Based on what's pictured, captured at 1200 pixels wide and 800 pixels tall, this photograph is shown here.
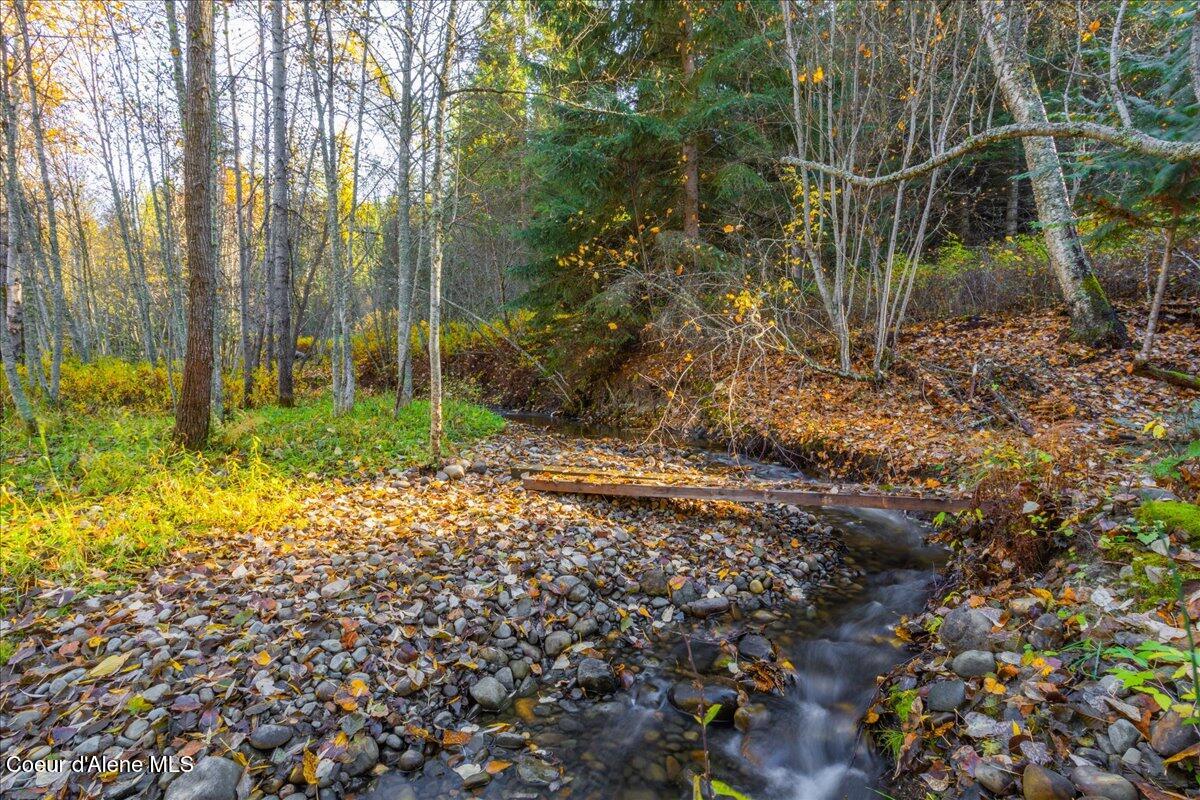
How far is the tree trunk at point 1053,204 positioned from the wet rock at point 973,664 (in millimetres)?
7243

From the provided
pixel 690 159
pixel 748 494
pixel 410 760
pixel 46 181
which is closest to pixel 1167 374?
pixel 748 494

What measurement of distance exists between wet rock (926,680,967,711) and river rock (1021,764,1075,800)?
25.0 inches

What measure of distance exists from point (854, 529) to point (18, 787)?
23.8 feet

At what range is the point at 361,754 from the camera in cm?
303

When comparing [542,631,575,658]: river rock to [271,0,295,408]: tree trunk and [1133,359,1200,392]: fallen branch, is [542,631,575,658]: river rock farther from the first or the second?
[271,0,295,408]: tree trunk

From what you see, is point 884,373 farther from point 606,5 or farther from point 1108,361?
point 606,5

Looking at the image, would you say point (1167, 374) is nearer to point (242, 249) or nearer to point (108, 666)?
point (108, 666)

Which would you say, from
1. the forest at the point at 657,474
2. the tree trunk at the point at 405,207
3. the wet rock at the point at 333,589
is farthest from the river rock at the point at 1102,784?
the tree trunk at the point at 405,207

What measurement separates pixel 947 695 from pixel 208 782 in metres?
4.20

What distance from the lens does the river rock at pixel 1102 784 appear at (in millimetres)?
2165

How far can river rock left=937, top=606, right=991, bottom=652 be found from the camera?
3.47 m

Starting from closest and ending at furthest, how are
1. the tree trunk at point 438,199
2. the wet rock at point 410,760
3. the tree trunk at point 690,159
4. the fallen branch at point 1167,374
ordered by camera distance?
1. the wet rock at point 410,760
2. the fallen branch at point 1167,374
3. the tree trunk at point 438,199
4. the tree trunk at point 690,159

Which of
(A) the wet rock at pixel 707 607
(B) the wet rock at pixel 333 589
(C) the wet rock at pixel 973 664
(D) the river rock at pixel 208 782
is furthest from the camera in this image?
(A) the wet rock at pixel 707 607

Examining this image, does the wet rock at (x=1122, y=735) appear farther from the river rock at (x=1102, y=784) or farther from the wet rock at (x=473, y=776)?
the wet rock at (x=473, y=776)
